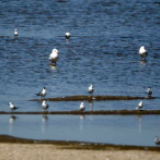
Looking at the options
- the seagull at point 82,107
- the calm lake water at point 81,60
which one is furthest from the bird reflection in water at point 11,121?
the seagull at point 82,107

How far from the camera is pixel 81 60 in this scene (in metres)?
43.0

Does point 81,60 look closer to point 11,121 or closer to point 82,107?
point 82,107

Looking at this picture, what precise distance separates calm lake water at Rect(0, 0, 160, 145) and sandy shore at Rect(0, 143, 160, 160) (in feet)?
5.57

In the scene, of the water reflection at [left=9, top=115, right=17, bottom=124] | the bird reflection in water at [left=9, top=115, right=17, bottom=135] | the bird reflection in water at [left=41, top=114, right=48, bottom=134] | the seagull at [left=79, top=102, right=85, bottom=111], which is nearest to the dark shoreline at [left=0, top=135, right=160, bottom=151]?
the bird reflection in water at [left=9, top=115, right=17, bottom=135]

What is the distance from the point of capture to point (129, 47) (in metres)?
48.4

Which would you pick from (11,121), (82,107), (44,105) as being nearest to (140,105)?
(82,107)

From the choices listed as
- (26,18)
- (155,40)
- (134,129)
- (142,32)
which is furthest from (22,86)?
(26,18)

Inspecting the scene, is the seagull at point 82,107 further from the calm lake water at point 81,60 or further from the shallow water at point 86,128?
the calm lake water at point 81,60

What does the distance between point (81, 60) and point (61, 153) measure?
21.5 m

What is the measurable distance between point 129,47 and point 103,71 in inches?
377

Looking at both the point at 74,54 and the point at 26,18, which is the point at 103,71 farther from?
the point at 26,18

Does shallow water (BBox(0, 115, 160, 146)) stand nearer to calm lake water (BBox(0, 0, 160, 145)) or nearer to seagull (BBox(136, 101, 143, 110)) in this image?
calm lake water (BBox(0, 0, 160, 145))

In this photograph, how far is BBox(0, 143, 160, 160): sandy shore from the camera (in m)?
21.1

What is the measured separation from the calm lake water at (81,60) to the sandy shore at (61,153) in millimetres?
1699
